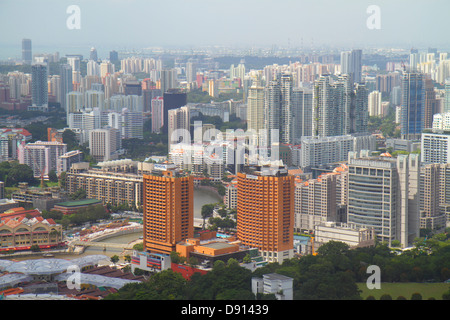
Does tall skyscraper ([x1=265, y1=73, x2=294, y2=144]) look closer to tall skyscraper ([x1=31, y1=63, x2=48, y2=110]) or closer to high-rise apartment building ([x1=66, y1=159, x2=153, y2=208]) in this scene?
high-rise apartment building ([x1=66, y1=159, x2=153, y2=208])

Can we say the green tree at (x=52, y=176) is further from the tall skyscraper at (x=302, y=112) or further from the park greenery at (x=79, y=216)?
the tall skyscraper at (x=302, y=112)

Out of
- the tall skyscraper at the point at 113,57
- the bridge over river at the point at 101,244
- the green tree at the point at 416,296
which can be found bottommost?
the bridge over river at the point at 101,244

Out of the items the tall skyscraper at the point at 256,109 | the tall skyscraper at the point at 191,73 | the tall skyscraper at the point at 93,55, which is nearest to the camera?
the tall skyscraper at the point at 256,109

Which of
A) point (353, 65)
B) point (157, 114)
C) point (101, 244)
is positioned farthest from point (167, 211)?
point (353, 65)

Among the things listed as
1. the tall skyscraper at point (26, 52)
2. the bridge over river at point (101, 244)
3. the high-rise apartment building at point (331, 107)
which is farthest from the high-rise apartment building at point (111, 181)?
the tall skyscraper at point (26, 52)

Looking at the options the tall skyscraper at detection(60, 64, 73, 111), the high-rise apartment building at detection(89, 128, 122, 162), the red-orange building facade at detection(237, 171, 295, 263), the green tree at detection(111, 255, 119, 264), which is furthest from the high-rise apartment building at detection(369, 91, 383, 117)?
the green tree at detection(111, 255, 119, 264)

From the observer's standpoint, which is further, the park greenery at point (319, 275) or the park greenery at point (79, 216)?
the park greenery at point (79, 216)
